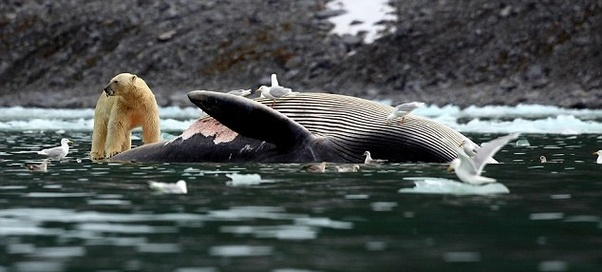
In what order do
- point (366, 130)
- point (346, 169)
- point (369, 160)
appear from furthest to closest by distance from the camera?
point (366, 130), point (369, 160), point (346, 169)

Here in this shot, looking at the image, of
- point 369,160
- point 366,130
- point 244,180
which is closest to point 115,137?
point 366,130

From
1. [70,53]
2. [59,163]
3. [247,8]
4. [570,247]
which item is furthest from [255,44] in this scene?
[570,247]

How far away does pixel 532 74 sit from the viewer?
53.0 metres

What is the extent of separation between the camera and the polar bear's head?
18.1 metres

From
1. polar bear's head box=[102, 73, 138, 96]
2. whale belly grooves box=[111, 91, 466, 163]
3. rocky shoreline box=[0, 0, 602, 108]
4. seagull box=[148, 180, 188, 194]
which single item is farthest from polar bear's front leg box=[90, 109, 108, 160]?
rocky shoreline box=[0, 0, 602, 108]

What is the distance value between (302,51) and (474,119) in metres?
25.1

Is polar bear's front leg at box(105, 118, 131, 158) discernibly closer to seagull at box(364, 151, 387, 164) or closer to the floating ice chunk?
seagull at box(364, 151, 387, 164)

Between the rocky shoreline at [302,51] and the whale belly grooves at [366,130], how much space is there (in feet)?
99.5

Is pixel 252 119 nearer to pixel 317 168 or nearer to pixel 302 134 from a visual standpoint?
pixel 302 134

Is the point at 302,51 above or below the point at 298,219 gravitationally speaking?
above

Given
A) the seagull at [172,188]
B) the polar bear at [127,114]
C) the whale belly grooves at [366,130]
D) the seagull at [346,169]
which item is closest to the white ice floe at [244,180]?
the seagull at [172,188]

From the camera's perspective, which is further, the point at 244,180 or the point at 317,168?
the point at 317,168

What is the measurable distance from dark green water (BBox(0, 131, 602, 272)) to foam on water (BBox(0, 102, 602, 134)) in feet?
44.5

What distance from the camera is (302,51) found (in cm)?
6169
